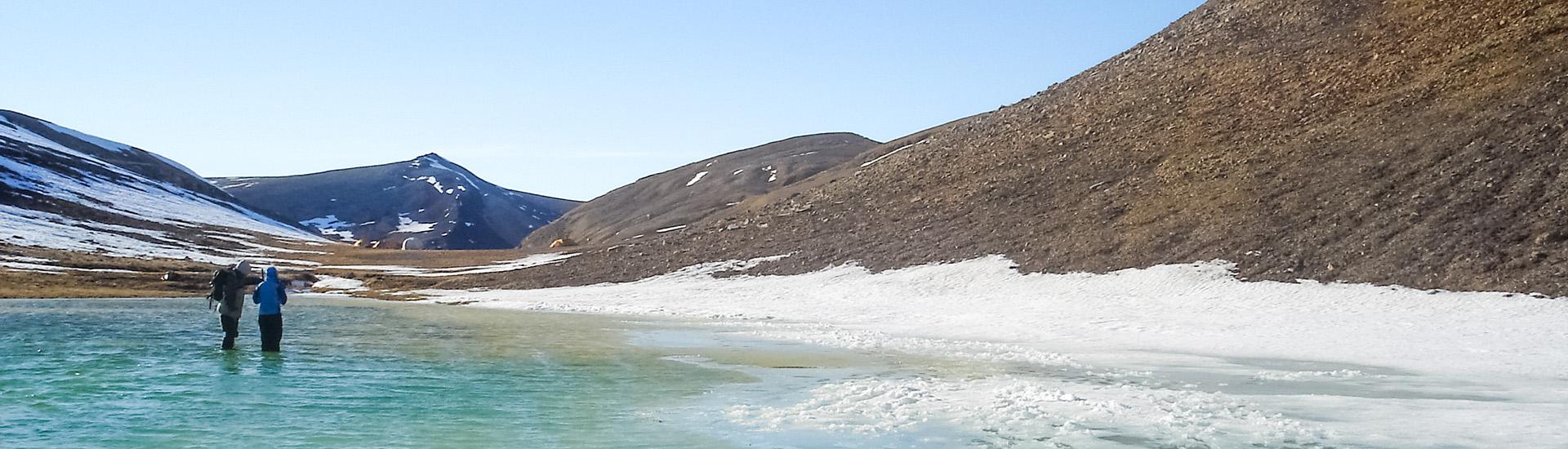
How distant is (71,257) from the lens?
7612cm

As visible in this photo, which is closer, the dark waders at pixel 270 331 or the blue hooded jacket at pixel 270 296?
the blue hooded jacket at pixel 270 296

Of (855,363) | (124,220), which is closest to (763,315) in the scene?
(855,363)

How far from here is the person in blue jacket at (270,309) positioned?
21.2 meters

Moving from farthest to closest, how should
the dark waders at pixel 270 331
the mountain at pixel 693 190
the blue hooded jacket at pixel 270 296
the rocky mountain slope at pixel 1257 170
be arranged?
the mountain at pixel 693 190 < the rocky mountain slope at pixel 1257 170 < the dark waders at pixel 270 331 < the blue hooded jacket at pixel 270 296

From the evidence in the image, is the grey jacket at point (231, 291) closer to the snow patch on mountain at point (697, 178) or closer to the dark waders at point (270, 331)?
the dark waders at point (270, 331)

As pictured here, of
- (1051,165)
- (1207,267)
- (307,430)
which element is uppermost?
(1051,165)

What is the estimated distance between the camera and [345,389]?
15.7 metres

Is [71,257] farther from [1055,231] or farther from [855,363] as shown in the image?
[855,363]

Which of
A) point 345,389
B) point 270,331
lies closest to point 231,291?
point 270,331

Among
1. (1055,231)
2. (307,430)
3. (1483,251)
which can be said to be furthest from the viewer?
(1055,231)

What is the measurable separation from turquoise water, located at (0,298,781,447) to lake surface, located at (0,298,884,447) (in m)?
0.04


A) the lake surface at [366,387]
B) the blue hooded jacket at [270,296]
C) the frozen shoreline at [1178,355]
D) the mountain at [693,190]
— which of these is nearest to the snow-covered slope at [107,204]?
the mountain at [693,190]

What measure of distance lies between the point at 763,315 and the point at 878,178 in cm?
3652

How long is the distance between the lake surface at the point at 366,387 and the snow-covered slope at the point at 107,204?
73261 mm
